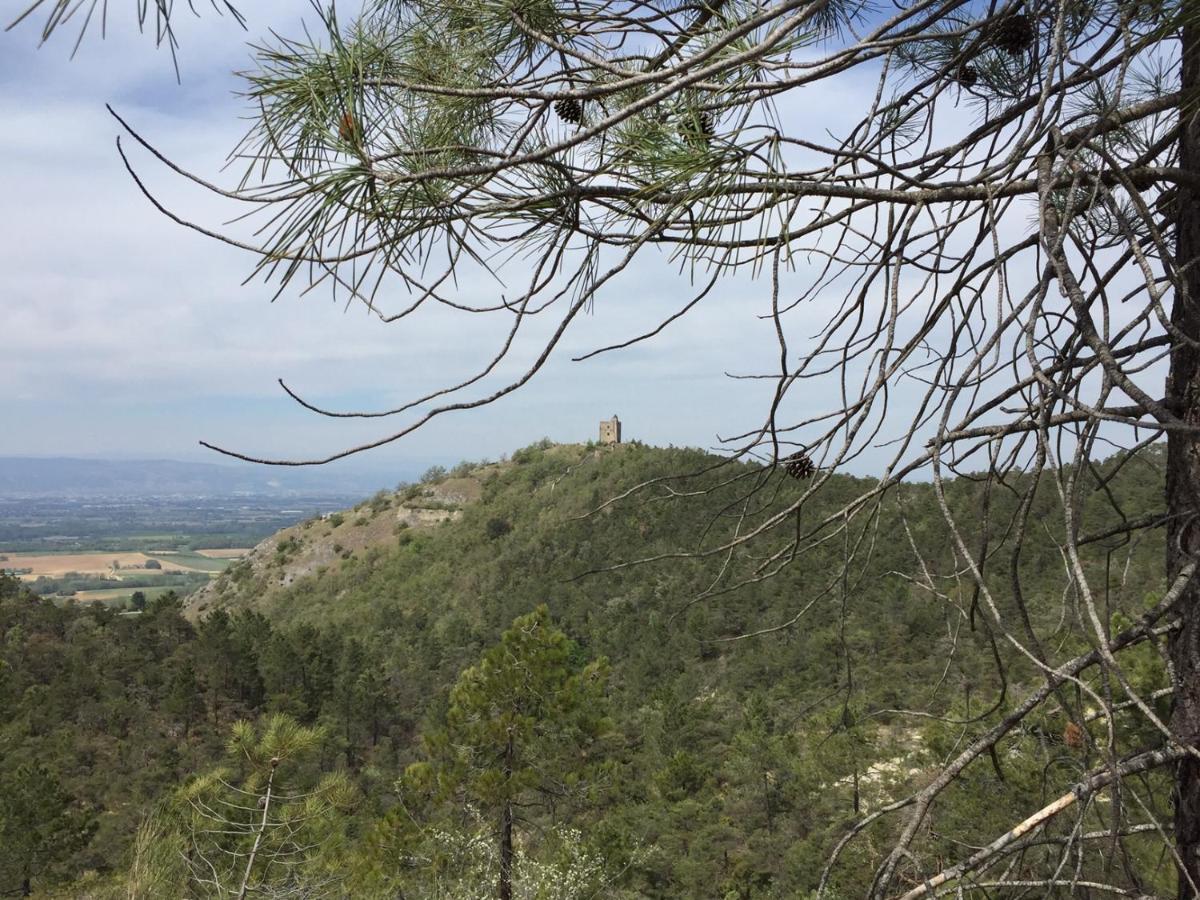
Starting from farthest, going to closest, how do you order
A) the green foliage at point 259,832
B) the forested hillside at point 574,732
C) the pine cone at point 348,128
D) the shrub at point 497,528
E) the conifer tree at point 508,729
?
the shrub at point 497,528, the conifer tree at point 508,729, the forested hillside at point 574,732, the green foliage at point 259,832, the pine cone at point 348,128

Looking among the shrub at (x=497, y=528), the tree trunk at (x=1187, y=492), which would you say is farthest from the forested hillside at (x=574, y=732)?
the shrub at (x=497, y=528)

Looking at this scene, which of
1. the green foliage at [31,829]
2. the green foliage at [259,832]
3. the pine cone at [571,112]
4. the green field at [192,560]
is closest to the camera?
the pine cone at [571,112]

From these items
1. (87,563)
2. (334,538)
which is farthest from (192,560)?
(334,538)

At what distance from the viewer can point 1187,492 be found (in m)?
1.18

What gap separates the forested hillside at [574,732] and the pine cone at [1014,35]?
0.78 metres

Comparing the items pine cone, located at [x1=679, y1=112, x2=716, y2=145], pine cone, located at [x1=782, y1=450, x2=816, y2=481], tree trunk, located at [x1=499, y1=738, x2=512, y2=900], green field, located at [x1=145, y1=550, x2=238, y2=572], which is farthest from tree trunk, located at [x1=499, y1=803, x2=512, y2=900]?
green field, located at [x1=145, y1=550, x2=238, y2=572]

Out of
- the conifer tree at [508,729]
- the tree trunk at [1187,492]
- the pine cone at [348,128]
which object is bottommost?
the conifer tree at [508,729]

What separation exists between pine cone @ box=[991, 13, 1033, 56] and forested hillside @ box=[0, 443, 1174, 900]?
0.78 meters

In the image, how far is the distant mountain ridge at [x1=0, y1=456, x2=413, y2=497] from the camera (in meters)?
156

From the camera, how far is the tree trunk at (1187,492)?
3.71 feet

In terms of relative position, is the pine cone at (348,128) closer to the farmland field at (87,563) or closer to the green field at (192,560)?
the farmland field at (87,563)

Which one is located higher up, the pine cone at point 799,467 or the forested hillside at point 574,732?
the pine cone at point 799,467

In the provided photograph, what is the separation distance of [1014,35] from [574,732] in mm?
9081

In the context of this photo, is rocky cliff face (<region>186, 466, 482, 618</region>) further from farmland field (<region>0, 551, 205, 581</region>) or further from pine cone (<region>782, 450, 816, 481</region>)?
farmland field (<region>0, 551, 205, 581</region>)
